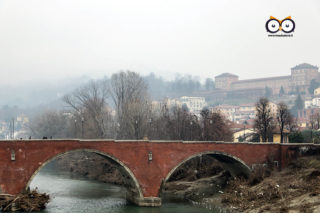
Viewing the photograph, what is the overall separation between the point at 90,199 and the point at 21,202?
9.75 meters

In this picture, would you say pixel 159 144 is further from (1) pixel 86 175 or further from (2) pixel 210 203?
(1) pixel 86 175

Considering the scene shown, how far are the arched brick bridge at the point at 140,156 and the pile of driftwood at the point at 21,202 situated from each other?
68cm

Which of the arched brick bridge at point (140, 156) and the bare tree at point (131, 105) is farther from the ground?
the bare tree at point (131, 105)

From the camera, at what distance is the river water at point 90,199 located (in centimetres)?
4338

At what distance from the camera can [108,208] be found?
44.2 m

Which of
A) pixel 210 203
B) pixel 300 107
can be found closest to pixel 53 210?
pixel 210 203

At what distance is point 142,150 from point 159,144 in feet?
6.60

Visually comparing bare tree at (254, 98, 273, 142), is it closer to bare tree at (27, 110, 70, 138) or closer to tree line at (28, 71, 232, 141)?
tree line at (28, 71, 232, 141)

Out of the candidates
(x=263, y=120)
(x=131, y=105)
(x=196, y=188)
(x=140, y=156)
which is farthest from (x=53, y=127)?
(x=140, y=156)

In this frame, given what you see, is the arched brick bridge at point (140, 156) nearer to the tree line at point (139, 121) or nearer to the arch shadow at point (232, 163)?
the arch shadow at point (232, 163)

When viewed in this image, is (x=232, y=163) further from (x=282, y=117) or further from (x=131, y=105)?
(x=131, y=105)

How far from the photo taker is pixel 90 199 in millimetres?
48938

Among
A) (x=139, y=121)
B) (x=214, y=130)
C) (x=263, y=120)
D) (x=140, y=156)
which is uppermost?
(x=139, y=121)

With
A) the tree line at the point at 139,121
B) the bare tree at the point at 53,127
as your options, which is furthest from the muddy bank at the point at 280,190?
the bare tree at the point at 53,127
